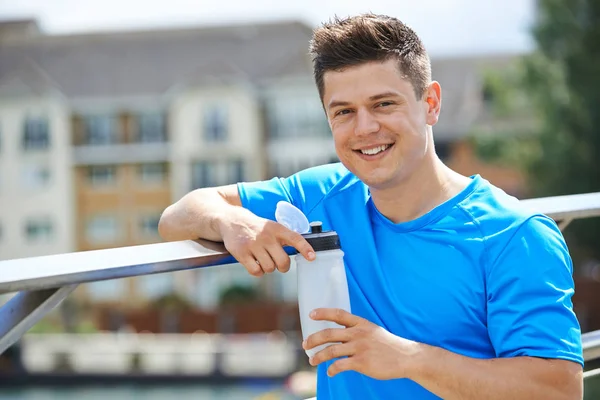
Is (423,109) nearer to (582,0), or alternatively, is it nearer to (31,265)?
(31,265)

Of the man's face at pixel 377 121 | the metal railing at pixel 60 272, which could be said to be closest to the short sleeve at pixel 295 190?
the man's face at pixel 377 121

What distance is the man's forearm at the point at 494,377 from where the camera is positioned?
56.8 inches

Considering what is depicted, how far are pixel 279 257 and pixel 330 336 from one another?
0.22m

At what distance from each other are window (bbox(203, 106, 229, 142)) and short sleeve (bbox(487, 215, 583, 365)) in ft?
115

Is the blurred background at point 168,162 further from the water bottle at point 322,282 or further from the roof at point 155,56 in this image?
the water bottle at point 322,282

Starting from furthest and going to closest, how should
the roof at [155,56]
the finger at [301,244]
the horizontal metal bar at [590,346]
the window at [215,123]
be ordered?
1. the roof at [155,56]
2. the window at [215,123]
3. the horizontal metal bar at [590,346]
4. the finger at [301,244]

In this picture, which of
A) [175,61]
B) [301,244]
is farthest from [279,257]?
[175,61]

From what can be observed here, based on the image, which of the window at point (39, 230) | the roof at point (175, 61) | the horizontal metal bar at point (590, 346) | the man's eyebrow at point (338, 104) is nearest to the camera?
the man's eyebrow at point (338, 104)

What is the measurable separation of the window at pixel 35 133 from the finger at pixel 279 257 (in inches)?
1515

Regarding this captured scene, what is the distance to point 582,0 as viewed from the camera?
2158 cm

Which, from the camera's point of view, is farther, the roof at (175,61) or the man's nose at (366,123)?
the roof at (175,61)

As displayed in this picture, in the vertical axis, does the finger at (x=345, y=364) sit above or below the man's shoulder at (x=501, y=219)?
below

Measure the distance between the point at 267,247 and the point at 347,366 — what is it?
0.29 metres

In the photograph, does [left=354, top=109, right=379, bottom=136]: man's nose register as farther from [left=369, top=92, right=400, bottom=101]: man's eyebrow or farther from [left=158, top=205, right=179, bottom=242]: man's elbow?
[left=158, top=205, right=179, bottom=242]: man's elbow
